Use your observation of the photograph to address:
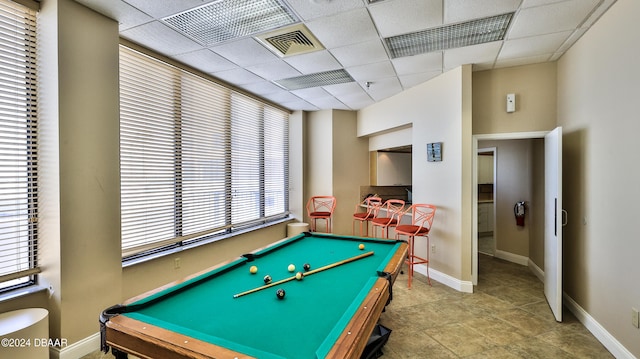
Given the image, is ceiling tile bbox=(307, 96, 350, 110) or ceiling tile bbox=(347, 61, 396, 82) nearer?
ceiling tile bbox=(347, 61, 396, 82)

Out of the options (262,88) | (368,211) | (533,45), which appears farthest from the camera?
(368,211)

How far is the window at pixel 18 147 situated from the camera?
1917mm

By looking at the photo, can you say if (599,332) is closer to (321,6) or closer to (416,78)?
(416,78)

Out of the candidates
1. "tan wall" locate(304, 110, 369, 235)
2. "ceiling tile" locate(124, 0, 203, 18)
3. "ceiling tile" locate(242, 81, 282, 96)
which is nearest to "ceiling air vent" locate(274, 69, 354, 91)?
"ceiling tile" locate(242, 81, 282, 96)

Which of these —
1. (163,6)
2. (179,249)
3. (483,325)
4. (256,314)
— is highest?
(163,6)

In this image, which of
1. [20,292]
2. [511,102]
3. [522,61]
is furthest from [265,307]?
[522,61]

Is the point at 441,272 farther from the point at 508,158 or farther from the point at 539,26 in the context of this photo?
the point at 539,26

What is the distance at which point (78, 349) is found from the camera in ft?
6.84

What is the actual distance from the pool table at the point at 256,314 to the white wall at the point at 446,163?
5.79 ft

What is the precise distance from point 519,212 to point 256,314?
4.57 m

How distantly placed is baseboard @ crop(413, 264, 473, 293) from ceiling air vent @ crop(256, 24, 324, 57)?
130 inches

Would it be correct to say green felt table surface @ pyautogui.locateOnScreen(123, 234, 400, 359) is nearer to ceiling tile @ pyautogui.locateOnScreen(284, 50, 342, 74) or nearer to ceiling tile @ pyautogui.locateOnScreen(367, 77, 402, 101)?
ceiling tile @ pyautogui.locateOnScreen(284, 50, 342, 74)

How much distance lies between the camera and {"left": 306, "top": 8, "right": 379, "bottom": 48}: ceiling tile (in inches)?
91.0

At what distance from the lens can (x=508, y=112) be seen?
3.41 meters
